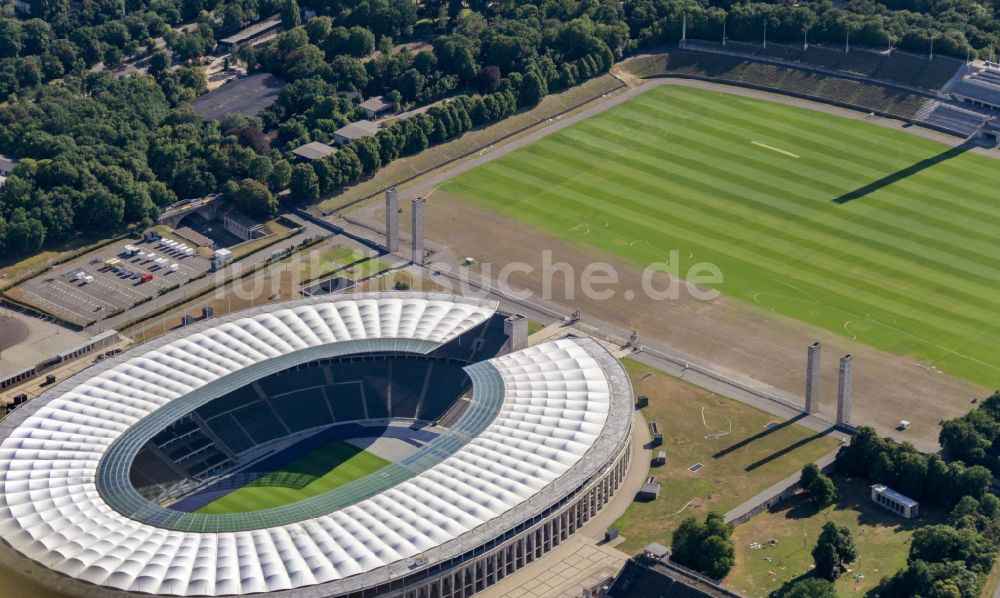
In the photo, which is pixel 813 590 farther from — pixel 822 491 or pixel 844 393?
pixel 844 393

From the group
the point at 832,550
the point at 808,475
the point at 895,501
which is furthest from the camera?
the point at 808,475

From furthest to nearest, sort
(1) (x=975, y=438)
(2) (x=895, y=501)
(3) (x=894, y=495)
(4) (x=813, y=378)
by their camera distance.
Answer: (4) (x=813, y=378), (1) (x=975, y=438), (3) (x=894, y=495), (2) (x=895, y=501)

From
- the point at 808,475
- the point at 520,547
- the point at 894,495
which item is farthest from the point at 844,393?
the point at 520,547

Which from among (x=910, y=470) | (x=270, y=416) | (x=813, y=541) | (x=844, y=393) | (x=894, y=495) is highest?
(x=844, y=393)

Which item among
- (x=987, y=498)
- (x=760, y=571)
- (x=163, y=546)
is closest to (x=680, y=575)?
(x=760, y=571)

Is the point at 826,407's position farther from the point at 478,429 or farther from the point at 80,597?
the point at 80,597

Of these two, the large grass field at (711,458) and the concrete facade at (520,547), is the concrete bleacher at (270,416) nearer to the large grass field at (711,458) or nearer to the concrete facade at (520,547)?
the large grass field at (711,458)
